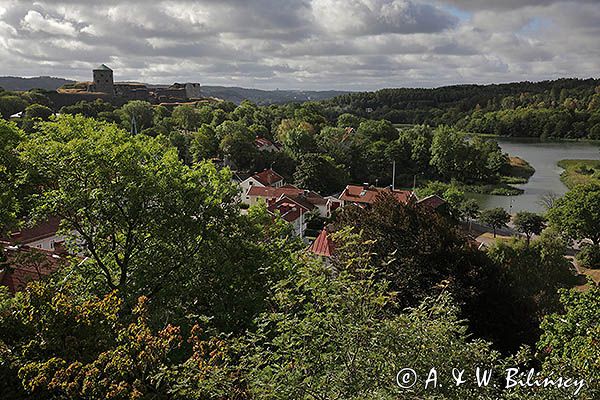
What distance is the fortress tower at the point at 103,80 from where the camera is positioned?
72.6m

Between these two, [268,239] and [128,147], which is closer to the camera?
[128,147]

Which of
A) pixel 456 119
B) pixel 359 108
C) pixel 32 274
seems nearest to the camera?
pixel 32 274

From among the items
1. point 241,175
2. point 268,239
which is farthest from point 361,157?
point 268,239

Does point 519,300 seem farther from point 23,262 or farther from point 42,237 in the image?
point 42,237

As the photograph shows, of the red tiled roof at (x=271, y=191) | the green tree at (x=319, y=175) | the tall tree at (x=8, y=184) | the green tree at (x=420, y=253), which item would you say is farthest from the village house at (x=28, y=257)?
the green tree at (x=319, y=175)

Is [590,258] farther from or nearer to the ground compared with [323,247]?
nearer to the ground

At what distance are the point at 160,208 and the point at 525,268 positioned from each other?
1056 centimetres

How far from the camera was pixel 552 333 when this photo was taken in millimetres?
6809

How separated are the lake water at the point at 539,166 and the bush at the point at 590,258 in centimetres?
1065

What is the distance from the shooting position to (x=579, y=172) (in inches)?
1608

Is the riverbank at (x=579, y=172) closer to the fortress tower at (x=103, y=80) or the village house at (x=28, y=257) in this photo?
the village house at (x=28, y=257)

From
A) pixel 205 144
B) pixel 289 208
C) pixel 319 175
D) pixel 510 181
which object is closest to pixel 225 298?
pixel 289 208

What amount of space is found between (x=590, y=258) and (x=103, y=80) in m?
69.6

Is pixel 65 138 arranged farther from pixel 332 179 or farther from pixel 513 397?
pixel 332 179
